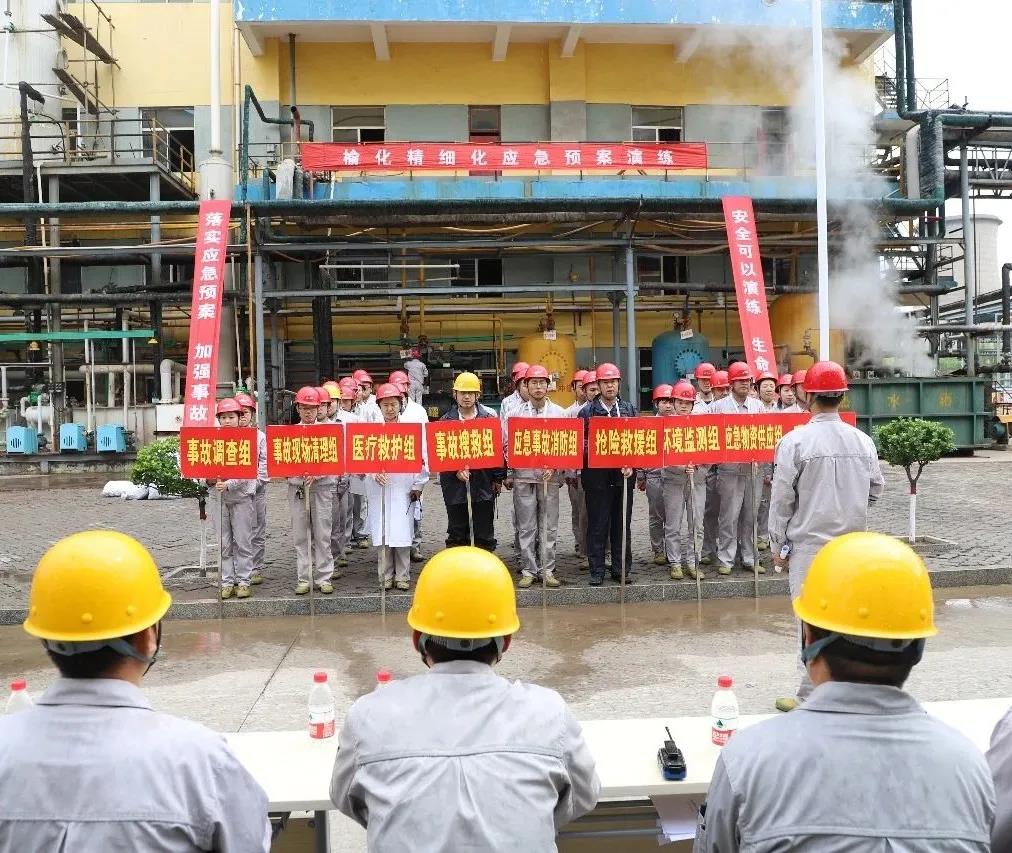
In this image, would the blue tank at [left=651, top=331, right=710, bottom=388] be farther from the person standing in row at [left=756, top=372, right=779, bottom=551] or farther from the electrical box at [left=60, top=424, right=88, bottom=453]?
the electrical box at [left=60, top=424, right=88, bottom=453]

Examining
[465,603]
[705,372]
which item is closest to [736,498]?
[705,372]

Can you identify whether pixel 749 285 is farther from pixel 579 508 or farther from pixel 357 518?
pixel 357 518

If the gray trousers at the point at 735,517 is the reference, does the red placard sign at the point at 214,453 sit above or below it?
above

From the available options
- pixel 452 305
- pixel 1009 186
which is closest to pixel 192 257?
pixel 452 305

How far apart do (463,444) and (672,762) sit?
5245 mm

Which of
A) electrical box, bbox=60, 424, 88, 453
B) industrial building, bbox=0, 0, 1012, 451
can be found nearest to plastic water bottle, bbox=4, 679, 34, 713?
industrial building, bbox=0, 0, 1012, 451

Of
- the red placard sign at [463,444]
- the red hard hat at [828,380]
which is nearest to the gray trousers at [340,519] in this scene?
the red placard sign at [463,444]

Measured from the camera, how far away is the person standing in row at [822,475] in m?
4.90

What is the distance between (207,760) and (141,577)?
486mm

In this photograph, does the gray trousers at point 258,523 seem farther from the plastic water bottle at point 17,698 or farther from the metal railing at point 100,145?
the metal railing at point 100,145

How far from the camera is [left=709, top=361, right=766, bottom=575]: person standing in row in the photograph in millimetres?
8531

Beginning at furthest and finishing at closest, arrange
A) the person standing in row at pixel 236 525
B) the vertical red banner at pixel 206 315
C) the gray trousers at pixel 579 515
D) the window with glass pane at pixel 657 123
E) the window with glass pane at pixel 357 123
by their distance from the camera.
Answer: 1. the window with glass pane at pixel 657 123
2. the window with glass pane at pixel 357 123
3. the vertical red banner at pixel 206 315
4. the gray trousers at pixel 579 515
5. the person standing in row at pixel 236 525

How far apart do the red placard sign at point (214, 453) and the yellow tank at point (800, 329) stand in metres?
14.3

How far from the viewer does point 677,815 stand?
2.97 metres
